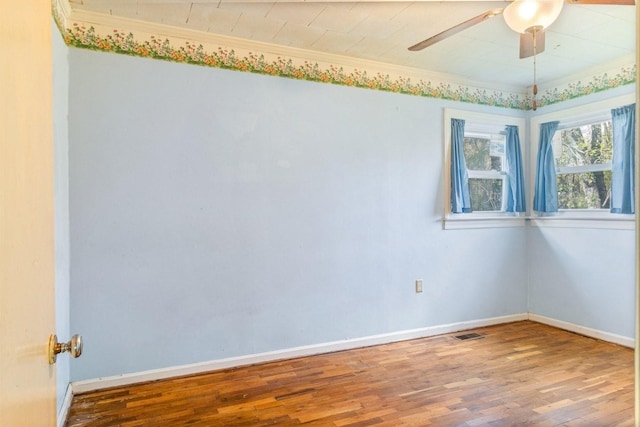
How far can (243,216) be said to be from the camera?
2885 millimetres

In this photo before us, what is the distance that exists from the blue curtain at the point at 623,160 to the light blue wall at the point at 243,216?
4.04ft

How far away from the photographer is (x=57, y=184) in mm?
2127

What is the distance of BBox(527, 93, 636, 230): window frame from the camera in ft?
10.9

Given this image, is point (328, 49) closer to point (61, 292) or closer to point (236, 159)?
point (236, 159)

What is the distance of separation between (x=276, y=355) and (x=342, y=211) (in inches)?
50.4

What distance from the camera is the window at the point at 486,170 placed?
3.88 m

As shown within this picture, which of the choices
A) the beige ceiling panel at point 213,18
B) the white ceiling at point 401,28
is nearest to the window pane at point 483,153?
the white ceiling at point 401,28

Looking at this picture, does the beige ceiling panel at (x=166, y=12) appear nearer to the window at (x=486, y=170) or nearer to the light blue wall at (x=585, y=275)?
the window at (x=486, y=170)

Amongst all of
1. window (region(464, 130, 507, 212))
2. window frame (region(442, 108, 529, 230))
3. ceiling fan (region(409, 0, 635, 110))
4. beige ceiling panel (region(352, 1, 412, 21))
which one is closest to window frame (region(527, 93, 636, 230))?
window frame (region(442, 108, 529, 230))

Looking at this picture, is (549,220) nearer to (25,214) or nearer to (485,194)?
(485,194)

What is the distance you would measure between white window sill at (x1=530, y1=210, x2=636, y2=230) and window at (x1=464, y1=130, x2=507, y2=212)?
43 centimetres

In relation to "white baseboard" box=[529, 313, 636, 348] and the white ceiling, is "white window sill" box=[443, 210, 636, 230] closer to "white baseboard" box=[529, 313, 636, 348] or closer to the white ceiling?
"white baseboard" box=[529, 313, 636, 348]

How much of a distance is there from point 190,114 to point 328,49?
122 cm

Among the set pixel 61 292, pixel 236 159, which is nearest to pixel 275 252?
pixel 236 159
